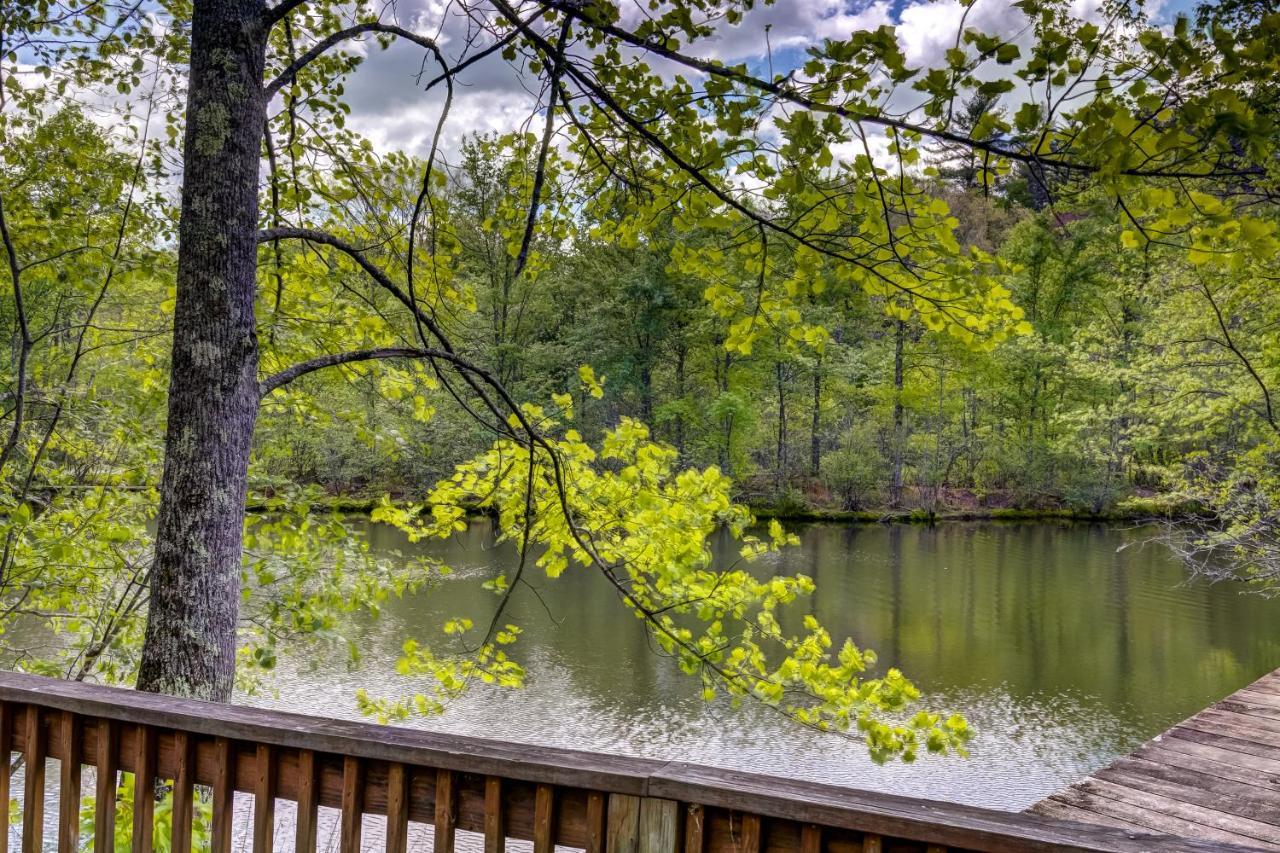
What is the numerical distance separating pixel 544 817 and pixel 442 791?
7.0 inches

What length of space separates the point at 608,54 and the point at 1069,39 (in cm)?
138

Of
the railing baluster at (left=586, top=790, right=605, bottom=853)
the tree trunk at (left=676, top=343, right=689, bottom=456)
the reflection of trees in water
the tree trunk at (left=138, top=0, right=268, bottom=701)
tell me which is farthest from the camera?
the tree trunk at (left=676, top=343, right=689, bottom=456)

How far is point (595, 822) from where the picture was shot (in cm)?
124

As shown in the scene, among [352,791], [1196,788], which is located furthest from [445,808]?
[1196,788]

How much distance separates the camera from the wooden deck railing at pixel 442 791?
1119 millimetres

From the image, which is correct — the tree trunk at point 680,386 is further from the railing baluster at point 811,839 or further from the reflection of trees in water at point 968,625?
the railing baluster at point 811,839

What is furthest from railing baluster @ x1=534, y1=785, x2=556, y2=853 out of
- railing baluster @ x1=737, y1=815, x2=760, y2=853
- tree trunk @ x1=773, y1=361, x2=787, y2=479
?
tree trunk @ x1=773, y1=361, x2=787, y2=479

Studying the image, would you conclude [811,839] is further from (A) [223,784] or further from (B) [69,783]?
(B) [69,783]

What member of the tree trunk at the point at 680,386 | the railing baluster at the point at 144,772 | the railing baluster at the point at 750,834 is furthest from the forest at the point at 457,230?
the tree trunk at the point at 680,386

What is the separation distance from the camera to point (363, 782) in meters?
1.37

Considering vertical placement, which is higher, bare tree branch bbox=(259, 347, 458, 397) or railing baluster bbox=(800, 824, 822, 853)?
bare tree branch bbox=(259, 347, 458, 397)

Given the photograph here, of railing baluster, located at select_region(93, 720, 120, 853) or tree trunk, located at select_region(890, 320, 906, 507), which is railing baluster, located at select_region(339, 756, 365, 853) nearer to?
railing baluster, located at select_region(93, 720, 120, 853)

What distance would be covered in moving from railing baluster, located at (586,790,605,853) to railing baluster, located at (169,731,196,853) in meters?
0.75

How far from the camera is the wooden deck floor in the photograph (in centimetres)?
364
